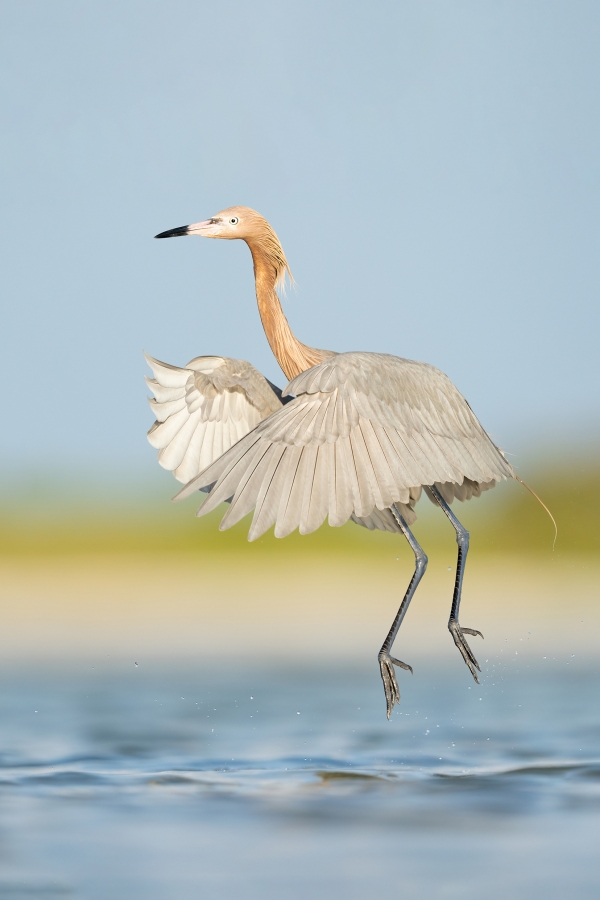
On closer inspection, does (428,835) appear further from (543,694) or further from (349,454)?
(543,694)

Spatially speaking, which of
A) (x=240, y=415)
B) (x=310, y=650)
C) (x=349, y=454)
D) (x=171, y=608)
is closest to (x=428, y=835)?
(x=349, y=454)

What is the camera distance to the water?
6754mm

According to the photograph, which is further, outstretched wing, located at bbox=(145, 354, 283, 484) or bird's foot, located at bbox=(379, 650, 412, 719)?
outstretched wing, located at bbox=(145, 354, 283, 484)

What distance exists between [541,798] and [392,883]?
6.16 feet

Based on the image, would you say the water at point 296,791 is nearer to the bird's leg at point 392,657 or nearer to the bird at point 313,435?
the bird's leg at point 392,657

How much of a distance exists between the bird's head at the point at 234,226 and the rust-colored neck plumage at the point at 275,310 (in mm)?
40

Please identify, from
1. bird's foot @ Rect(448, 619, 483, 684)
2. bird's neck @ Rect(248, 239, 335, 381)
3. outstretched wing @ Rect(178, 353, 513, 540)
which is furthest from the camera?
A: bird's neck @ Rect(248, 239, 335, 381)

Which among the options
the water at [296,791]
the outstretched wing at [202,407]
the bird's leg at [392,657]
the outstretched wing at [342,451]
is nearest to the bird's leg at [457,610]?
the bird's leg at [392,657]

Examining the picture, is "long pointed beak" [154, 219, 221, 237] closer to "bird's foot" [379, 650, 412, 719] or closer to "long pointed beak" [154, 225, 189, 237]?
"long pointed beak" [154, 225, 189, 237]

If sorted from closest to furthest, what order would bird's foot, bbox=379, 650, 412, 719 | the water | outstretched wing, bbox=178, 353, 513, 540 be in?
outstretched wing, bbox=178, 353, 513, 540 → the water → bird's foot, bbox=379, 650, 412, 719

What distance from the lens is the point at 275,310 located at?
907cm

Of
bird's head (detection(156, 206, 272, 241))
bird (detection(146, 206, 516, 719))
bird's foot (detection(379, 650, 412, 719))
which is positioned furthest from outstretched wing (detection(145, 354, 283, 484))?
bird's foot (detection(379, 650, 412, 719))

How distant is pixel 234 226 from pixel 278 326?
2.83 feet

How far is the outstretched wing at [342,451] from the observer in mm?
6637
